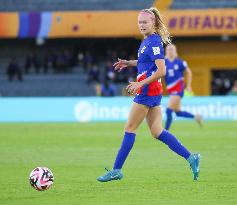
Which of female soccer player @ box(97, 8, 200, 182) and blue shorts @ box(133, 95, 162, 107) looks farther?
blue shorts @ box(133, 95, 162, 107)

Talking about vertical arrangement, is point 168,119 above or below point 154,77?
below

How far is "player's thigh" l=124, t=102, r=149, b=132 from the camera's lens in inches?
423

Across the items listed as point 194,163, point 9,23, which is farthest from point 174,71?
point 9,23

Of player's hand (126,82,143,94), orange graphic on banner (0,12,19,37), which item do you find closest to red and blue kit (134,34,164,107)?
player's hand (126,82,143,94)

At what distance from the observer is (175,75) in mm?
21016

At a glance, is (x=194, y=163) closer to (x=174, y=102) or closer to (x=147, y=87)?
(x=147, y=87)

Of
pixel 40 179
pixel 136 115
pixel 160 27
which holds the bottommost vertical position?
pixel 40 179

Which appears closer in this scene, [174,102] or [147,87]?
[147,87]

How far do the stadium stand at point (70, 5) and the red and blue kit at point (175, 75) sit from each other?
16863 mm

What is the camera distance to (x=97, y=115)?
27656mm

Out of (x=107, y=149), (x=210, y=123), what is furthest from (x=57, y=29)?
(x=107, y=149)

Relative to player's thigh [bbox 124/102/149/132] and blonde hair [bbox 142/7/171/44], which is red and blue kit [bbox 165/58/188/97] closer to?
blonde hair [bbox 142/7/171/44]

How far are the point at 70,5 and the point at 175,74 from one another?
17746 millimetres

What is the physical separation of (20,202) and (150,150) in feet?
24.3
